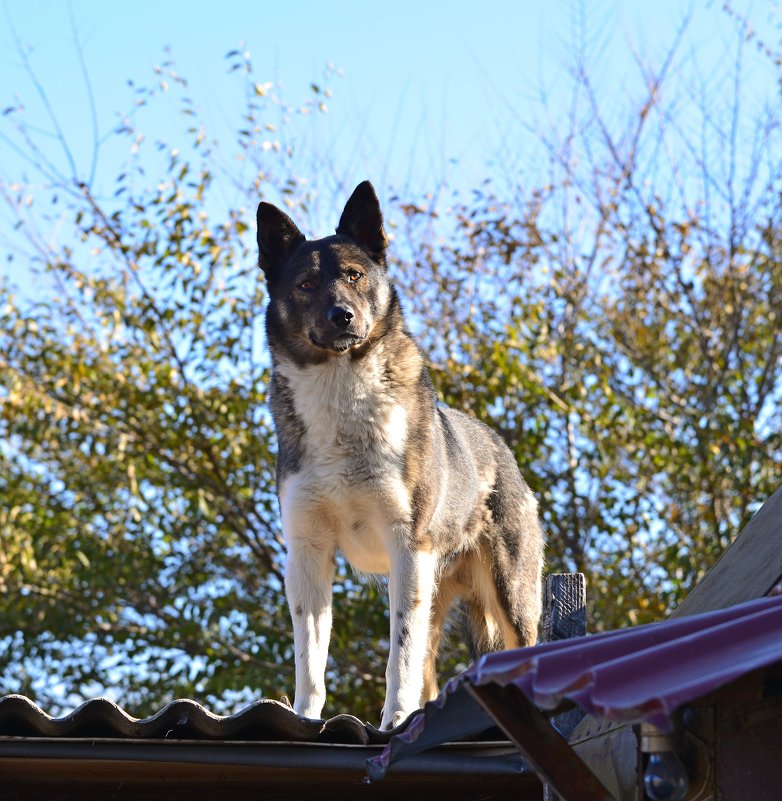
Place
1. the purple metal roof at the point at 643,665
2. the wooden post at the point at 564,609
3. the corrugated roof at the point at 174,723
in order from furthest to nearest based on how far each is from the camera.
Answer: the wooden post at the point at 564,609, the corrugated roof at the point at 174,723, the purple metal roof at the point at 643,665

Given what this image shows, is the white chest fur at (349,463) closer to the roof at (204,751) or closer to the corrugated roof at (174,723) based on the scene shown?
the roof at (204,751)

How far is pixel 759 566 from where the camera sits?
4.00 meters

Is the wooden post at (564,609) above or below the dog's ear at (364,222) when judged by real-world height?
below

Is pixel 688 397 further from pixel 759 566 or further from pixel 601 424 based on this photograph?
pixel 759 566

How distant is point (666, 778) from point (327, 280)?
10.5 ft

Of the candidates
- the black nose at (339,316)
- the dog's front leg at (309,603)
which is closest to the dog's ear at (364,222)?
the black nose at (339,316)

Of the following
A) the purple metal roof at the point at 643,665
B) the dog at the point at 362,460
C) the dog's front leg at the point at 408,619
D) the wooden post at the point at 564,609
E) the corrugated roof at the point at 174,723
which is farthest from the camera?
the dog at the point at 362,460

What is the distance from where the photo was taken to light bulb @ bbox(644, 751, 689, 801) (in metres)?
3.13

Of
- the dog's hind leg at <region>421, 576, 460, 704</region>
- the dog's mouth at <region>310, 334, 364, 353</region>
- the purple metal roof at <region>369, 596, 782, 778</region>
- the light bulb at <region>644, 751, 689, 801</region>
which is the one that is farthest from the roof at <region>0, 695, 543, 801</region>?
the dog's mouth at <region>310, 334, 364, 353</region>

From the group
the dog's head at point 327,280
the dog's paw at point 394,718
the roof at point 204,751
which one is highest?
the dog's head at point 327,280

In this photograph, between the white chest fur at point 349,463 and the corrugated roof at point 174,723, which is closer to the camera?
the corrugated roof at point 174,723

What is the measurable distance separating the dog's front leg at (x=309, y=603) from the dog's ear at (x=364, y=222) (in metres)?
1.50

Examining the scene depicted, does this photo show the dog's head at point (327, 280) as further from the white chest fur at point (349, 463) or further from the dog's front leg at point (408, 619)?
the dog's front leg at point (408, 619)

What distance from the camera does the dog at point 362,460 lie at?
5512mm
